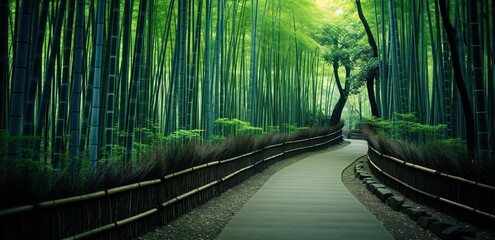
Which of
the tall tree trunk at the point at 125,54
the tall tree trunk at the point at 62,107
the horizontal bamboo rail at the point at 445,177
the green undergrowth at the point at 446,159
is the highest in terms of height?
the tall tree trunk at the point at 125,54

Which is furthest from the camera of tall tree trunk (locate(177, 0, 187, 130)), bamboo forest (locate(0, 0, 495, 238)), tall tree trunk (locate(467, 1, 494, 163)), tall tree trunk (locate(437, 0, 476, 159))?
tall tree trunk (locate(177, 0, 187, 130))

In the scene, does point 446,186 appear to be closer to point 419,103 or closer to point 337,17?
point 419,103

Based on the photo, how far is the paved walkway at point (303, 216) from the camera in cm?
344

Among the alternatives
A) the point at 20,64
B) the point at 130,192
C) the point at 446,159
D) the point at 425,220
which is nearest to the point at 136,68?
the point at 130,192

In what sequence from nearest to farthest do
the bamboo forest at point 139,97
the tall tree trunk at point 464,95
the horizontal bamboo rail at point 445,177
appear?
the bamboo forest at point 139,97
the horizontal bamboo rail at point 445,177
the tall tree trunk at point 464,95

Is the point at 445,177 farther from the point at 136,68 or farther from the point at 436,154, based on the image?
the point at 136,68

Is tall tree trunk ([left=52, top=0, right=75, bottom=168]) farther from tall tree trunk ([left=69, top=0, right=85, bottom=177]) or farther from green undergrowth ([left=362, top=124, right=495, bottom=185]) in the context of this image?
green undergrowth ([left=362, top=124, right=495, bottom=185])

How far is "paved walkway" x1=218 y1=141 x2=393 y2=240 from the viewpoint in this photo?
3438 millimetres

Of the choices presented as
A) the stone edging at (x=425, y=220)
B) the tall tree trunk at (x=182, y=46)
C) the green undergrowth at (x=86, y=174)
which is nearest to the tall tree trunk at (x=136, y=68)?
the green undergrowth at (x=86, y=174)

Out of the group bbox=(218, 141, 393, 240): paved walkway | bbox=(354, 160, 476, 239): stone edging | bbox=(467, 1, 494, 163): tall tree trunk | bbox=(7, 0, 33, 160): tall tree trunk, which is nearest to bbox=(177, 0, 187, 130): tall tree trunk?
bbox=(218, 141, 393, 240): paved walkway

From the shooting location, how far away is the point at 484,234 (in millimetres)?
3260

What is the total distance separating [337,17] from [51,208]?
1548cm

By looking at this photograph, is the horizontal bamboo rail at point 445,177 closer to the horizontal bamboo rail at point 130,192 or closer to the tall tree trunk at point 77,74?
the horizontal bamboo rail at point 130,192

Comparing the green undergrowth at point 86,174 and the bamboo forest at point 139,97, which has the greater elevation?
the bamboo forest at point 139,97
